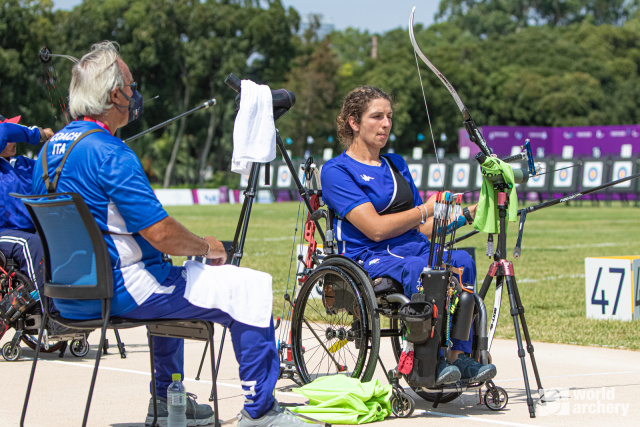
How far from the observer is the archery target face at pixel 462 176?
3684 cm

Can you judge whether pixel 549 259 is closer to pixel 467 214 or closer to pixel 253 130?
pixel 467 214

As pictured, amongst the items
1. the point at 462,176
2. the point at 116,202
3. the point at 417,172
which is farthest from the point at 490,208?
the point at 417,172

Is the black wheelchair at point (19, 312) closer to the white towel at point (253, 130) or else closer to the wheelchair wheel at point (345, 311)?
the wheelchair wheel at point (345, 311)

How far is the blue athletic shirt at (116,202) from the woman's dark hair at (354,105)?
1.67 m

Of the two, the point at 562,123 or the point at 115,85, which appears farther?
the point at 562,123

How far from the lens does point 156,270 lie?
3512 mm

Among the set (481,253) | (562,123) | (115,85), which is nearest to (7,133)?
(115,85)

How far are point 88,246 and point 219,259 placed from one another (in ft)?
1.91

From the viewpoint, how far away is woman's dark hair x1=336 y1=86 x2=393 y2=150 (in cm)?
480

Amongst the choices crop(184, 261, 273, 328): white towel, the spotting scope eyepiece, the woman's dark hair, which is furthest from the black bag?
the spotting scope eyepiece

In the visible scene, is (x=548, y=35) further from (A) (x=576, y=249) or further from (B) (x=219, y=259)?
(B) (x=219, y=259)

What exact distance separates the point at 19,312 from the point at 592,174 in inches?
1324

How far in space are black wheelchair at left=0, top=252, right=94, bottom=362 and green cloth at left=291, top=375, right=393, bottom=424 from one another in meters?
1.94

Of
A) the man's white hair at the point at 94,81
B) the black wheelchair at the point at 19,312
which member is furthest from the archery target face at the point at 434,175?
the man's white hair at the point at 94,81
